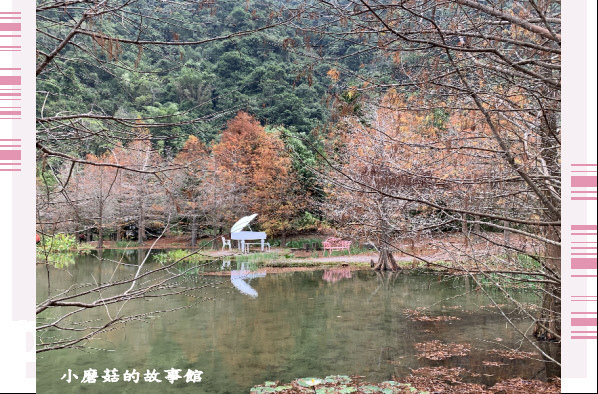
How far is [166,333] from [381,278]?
5302 millimetres

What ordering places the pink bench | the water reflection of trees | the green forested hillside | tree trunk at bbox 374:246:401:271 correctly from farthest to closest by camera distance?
the pink bench
tree trunk at bbox 374:246:401:271
the water reflection of trees
the green forested hillside

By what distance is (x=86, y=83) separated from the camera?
3021 millimetres

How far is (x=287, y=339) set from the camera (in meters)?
5.07

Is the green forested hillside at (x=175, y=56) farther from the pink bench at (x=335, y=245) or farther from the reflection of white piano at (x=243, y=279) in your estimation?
the pink bench at (x=335, y=245)

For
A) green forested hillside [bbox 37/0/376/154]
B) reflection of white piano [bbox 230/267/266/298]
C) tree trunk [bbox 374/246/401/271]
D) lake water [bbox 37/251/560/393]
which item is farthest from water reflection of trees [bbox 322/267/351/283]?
green forested hillside [bbox 37/0/376/154]

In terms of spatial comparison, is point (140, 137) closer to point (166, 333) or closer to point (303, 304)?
point (166, 333)

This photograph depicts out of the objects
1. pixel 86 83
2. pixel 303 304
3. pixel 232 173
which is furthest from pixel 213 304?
pixel 232 173

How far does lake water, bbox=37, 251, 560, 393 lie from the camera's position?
155 inches

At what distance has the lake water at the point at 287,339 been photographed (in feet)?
12.9

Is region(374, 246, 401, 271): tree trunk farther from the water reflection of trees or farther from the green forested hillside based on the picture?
the green forested hillside

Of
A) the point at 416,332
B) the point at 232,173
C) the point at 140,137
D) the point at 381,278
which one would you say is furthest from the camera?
the point at 232,173

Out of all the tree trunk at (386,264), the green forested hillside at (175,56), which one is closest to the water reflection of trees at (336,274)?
the tree trunk at (386,264)

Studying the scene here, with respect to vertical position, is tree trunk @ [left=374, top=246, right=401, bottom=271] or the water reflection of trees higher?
tree trunk @ [left=374, top=246, right=401, bottom=271]

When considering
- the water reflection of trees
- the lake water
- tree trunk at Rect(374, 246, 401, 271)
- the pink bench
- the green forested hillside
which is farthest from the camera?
the pink bench
